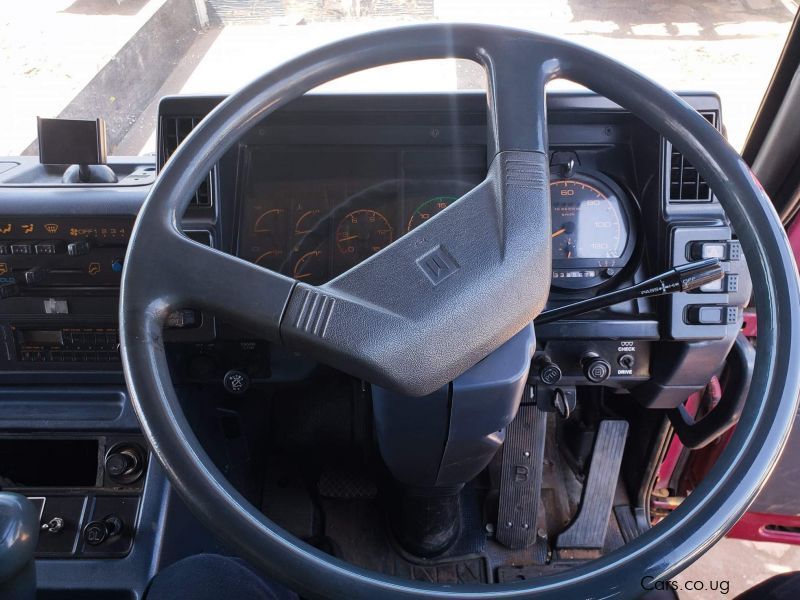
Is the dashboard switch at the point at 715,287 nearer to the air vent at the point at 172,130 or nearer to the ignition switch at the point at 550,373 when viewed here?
the ignition switch at the point at 550,373

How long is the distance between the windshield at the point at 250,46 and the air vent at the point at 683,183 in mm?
151

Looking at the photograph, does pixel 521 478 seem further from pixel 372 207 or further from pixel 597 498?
pixel 372 207

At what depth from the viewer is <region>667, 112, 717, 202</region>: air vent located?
4.44 feet

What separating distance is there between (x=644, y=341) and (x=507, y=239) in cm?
74

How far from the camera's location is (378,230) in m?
1.41

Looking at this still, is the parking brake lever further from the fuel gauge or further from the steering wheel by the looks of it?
the fuel gauge

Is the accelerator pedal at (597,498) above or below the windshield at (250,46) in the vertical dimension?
below

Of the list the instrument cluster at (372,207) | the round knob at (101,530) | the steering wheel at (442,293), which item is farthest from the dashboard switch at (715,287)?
the round knob at (101,530)

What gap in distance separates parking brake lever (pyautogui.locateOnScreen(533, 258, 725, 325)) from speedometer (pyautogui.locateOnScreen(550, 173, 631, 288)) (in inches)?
9.6

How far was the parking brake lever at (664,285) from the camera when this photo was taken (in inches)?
40.3

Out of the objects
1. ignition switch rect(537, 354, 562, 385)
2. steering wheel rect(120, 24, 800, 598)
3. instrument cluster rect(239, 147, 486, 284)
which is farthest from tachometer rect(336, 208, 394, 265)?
steering wheel rect(120, 24, 800, 598)

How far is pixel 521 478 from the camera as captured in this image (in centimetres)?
178

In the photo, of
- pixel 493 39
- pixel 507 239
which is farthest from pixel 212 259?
pixel 493 39

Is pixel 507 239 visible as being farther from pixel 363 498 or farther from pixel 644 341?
pixel 363 498
